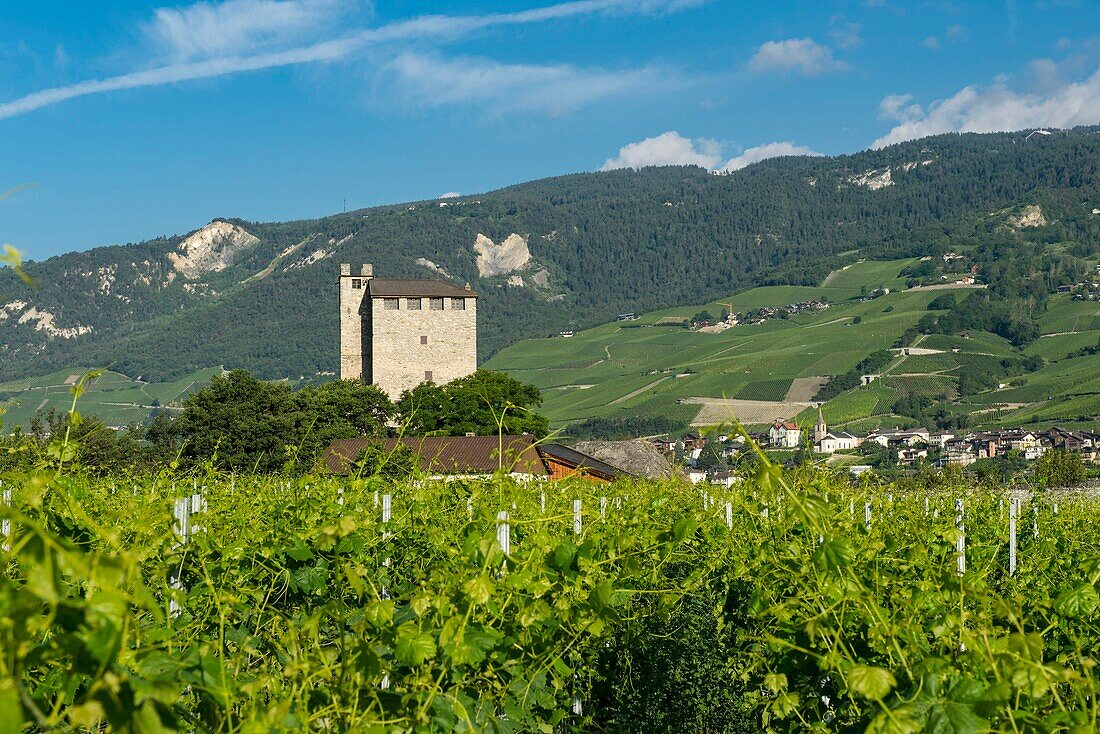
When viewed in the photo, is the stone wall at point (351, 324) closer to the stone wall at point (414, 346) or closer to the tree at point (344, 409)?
the stone wall at point (414, 346)

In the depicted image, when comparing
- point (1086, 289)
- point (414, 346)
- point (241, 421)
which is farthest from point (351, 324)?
point (1086, 289)

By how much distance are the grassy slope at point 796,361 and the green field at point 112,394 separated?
1686 inches

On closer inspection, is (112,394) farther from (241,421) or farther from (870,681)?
(870,681)

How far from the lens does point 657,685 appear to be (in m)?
5.11

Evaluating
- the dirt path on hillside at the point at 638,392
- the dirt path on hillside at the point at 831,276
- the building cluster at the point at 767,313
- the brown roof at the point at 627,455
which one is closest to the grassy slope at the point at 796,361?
the dirt path on hillside at the point at 638,392

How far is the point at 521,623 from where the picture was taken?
302cm

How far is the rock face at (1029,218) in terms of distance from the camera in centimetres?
17938

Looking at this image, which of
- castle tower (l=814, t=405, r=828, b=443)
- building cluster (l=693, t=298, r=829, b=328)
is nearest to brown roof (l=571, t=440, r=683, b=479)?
castle tower (l=814, t=405, r=828, b=443)

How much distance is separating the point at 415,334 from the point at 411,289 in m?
2.48

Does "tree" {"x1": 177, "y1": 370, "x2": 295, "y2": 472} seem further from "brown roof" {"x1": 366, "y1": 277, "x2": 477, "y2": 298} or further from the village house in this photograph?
the village house

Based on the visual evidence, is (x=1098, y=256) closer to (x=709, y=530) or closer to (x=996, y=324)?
(x=996, y=324)

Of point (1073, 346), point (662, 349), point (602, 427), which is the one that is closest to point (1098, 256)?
point (1073, 346)

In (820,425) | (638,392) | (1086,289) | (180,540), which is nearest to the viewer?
(180,540)

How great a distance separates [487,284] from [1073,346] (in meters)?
113
